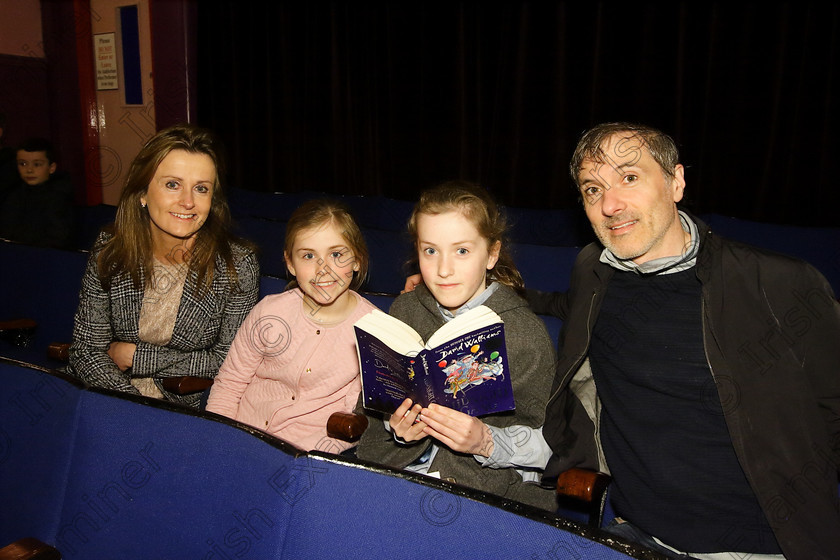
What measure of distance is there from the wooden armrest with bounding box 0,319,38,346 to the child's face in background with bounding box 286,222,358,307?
1.58 meters

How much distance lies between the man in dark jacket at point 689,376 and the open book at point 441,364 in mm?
332

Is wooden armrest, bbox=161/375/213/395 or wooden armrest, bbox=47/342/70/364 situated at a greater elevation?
wooden armrest, bbox=47/342/70/364

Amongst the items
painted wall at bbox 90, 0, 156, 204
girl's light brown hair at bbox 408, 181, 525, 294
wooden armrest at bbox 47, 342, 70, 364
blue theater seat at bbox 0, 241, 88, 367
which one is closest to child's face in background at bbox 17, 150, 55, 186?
blue theater seat at bbox 0, 241, 88, 367

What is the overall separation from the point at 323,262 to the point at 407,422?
0.70 meters

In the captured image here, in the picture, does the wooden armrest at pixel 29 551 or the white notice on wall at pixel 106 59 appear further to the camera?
the white notice on wall at pixel 106 59

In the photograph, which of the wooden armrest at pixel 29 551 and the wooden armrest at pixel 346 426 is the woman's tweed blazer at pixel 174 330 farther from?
the wooden armrest at pixel 29 551

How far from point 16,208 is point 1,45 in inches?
143

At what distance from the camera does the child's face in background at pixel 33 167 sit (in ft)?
14.8

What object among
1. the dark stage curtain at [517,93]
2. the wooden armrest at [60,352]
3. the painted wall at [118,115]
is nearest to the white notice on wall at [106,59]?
the painted wall at [118,115]

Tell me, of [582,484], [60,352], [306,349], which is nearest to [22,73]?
[60,352]

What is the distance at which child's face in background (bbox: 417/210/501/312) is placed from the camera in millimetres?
1659

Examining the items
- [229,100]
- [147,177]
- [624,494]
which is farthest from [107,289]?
[229,100]

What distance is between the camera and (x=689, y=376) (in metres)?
1.52

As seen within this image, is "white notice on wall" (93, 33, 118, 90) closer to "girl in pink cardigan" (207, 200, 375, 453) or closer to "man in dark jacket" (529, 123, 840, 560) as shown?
"girl in pink cardigan" (207, 200, 375, 453)
